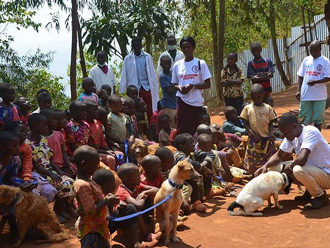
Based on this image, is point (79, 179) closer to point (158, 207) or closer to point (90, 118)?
point (158, 207)

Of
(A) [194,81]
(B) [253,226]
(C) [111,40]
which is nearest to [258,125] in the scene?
(A) [194,81]

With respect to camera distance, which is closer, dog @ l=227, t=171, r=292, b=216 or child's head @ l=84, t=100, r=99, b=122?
dog @ l=227, t=171, r=292, b=216

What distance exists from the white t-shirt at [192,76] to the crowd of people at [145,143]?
17 millimetres

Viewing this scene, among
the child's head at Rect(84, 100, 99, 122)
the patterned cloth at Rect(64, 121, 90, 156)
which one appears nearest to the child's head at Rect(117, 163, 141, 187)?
the patterned cloth at Rect(64, 121, 90, 156)

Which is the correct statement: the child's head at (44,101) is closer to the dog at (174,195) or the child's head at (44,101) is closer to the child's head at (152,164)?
the child's head at (152,164)

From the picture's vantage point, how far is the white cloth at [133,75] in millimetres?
9750

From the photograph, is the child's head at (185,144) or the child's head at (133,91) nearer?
the child's head at (185,144)

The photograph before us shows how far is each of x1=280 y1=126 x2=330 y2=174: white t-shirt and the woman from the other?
228 cm

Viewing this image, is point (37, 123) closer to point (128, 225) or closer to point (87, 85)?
point (128, 225)

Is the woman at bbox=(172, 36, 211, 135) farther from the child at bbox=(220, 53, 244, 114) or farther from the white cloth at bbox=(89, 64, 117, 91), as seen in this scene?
the white cloth at bbox=(89, 64, 117, 91)

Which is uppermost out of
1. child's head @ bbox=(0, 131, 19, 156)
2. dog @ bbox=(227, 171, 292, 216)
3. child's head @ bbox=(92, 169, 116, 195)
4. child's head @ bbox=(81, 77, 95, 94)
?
child's head @ bbox=(81, 77, 95, 94)

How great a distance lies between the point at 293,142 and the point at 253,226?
4.34 feet

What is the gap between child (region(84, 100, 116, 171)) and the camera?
662 centimetres

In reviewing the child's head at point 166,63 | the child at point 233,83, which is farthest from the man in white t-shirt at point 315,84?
the child's head at point 166,63
